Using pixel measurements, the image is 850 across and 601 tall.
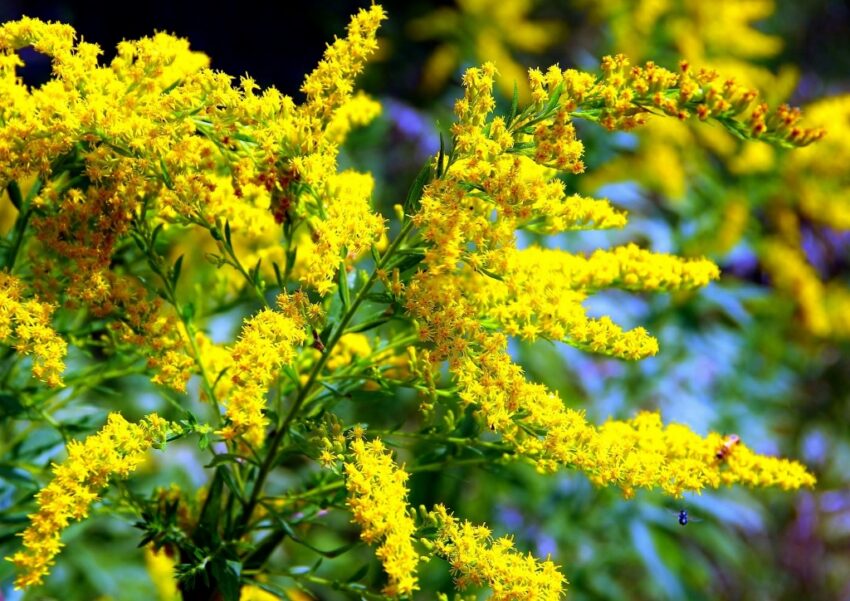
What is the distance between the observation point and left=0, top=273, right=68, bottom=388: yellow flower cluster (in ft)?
4.16

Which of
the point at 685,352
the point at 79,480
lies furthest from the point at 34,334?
the point at 685,352

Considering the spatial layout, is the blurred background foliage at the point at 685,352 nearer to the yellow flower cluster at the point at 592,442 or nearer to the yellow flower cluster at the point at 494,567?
the yellow flower cluster at the point at 592,442

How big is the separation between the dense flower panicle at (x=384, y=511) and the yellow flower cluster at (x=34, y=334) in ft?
1.34

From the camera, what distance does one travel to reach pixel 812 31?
25.6 feet

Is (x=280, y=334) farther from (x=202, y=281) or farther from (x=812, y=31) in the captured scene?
(x=812, y=31)

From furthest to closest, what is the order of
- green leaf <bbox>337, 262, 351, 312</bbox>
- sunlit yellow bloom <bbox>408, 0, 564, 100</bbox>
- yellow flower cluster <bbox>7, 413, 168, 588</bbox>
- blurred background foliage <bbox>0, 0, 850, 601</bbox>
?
sunlit yellow bloom <bbox>408, 0, 564, 100</bbox>, blurred background foliage <bbox>0, 0, 850, 601</bbox>, green leaf <bbox>337, 262, 351, 312</bbox>, yellow flower cluster <bbox>7, 413, 168, 588</bbox>

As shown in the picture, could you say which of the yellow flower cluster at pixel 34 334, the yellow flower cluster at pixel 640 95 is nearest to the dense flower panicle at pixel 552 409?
the yellow flower cluster at pixel 640 95

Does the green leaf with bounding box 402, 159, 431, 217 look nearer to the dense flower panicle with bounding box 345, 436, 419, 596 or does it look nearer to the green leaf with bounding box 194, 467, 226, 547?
the dense flower panicle with bounding box 345, 436, 419, 596

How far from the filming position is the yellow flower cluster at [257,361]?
3.96ft

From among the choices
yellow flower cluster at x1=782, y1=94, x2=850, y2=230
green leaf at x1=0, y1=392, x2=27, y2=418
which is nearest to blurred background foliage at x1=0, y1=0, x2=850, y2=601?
yellow flower cluster at x1=782, y1=94, x2=850, y2=230

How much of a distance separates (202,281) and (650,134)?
2759mm

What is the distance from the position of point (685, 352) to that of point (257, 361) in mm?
2842

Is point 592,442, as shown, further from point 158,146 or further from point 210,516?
point 158,146

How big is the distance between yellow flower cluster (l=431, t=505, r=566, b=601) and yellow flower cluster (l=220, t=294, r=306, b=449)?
27cm
